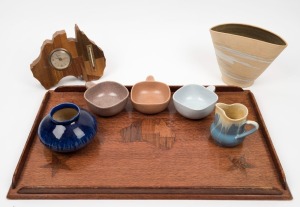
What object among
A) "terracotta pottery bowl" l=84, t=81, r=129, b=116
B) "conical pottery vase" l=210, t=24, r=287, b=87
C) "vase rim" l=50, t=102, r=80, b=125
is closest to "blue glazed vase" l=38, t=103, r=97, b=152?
"vase rim" l=50, t=102, r=80, b=125

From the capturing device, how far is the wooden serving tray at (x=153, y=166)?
126 centimetres

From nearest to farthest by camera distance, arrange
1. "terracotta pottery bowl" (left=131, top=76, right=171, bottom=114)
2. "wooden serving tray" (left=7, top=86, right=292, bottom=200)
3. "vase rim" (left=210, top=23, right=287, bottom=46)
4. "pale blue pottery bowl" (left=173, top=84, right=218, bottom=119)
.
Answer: "wooden serving tray" (left=7, top=86, right=292, bottom=200)
"pale blue pottery bowl" (left=173, top=84, right=218, bottom=119)
"terracotta pottery bowl" (left=131, top=76, right=171, bottom=114)
"vase rim" (left=210, top=23, right=287, bottom=46)

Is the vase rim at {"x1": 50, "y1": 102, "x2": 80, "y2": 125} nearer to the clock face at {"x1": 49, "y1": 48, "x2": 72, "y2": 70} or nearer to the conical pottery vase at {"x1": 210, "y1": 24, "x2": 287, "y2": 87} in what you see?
the clock face at {"x1": 49, "y1": 48, "x2": 72, "y2": 70}

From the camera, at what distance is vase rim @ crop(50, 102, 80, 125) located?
132 cm

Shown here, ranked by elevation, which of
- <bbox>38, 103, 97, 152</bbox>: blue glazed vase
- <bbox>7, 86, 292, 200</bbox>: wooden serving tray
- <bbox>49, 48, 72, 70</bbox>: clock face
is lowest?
<bbox>7, 86, 292, 200</bbox>: wooden serving tray

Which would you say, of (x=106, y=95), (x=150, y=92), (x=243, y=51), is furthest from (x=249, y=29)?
(x=106, y=95)

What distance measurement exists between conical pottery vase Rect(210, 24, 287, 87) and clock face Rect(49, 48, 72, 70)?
722mm

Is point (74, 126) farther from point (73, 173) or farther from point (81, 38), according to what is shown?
point (81, 38)

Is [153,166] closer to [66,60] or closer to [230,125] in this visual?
[230,125]

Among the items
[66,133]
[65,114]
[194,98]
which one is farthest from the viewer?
[194,98]

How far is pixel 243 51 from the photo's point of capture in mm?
1658

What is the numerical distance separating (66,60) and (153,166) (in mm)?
744

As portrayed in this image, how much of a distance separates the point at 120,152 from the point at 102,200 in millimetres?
208

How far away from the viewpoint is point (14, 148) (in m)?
1.48
